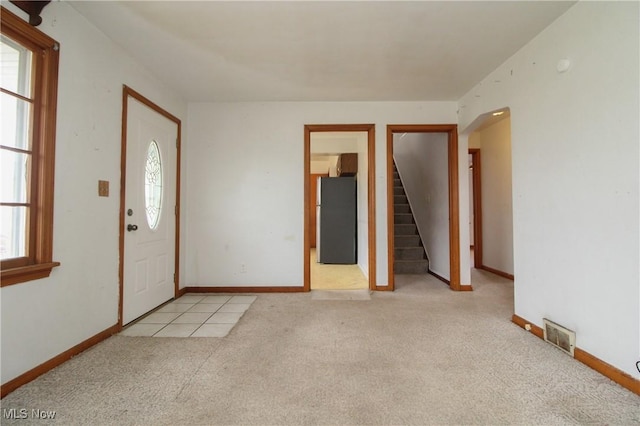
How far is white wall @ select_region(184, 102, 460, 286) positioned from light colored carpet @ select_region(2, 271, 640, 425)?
1082 millimetres

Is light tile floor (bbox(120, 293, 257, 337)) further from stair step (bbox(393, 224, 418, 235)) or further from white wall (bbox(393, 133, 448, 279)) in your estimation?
stair step (bbox(393, 224, 418, 235))

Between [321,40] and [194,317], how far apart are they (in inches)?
105

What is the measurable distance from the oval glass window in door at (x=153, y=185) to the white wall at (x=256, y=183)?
53cm

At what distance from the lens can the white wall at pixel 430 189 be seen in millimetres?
3713

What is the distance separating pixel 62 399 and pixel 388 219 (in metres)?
3.04

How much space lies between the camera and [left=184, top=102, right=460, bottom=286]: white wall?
10.9 feet

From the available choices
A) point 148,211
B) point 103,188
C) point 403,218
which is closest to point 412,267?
point 403,218

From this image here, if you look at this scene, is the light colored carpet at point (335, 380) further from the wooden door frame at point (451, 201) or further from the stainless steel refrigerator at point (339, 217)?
the stainless steel refrigerator at point (339, 217)

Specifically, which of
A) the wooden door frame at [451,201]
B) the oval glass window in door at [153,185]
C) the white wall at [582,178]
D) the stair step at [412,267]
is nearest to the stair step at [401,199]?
the stair step at [412,267]

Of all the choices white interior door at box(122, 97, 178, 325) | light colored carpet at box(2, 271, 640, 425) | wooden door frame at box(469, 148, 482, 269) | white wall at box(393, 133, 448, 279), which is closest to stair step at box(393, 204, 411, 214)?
white wall at box(393, 133, 448, 279)

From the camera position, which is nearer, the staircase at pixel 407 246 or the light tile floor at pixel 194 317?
the light tile floor at pixel 194 317

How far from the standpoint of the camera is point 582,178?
170cm

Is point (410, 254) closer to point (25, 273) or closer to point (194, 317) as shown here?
point (194, 317)

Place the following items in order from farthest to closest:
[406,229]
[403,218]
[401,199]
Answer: [401,199] → [403,218] → [406,229]
